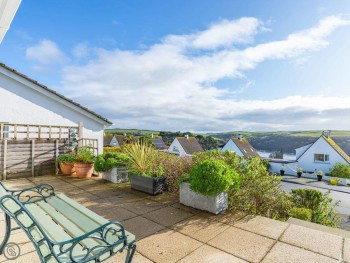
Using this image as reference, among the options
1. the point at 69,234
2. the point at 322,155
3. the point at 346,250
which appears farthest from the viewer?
the point at 322,155

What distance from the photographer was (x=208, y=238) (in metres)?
Answer: 3.61

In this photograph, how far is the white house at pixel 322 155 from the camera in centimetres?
3431

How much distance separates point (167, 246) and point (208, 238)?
727 mm

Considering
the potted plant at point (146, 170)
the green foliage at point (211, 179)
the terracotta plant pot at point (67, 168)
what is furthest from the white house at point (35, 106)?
the green foliage at point (211, 179)

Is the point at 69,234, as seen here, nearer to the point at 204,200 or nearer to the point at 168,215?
the point at 168,215

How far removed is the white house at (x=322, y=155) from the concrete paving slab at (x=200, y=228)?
38.3m

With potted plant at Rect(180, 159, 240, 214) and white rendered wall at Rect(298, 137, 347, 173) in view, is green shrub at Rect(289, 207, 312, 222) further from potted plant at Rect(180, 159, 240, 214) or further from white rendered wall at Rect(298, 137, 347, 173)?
white rendered wall at Rect(298, 137, 347, 173)

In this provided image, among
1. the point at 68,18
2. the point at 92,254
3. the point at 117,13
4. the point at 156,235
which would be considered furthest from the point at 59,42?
the point at 92,254

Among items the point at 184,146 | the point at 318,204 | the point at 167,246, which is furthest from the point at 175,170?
the point at 184,146

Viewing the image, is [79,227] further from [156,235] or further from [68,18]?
[68,18]

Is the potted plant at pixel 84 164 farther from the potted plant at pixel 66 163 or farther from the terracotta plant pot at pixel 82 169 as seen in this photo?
the potted plant at pixel 66 163

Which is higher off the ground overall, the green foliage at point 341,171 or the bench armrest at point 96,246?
the bench armrest at point 96,246

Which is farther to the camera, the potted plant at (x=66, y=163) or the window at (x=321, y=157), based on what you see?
the window at (x=321, y=157)

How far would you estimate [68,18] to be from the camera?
7457 mm
